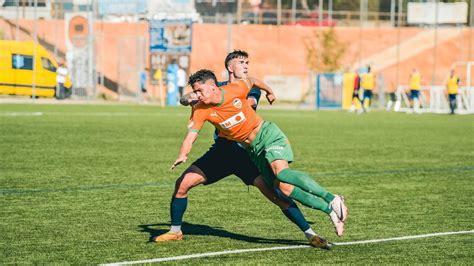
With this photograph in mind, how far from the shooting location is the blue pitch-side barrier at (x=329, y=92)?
174 ft

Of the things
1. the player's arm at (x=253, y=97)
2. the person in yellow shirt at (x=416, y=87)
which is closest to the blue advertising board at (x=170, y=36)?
the person in yellow shirt at (x=416, y=87)

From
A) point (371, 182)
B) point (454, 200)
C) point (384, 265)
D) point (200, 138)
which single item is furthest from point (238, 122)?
point (200, 138)

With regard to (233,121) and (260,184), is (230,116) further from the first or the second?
(260,184)

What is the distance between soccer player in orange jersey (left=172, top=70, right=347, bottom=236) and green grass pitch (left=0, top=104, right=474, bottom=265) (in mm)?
547

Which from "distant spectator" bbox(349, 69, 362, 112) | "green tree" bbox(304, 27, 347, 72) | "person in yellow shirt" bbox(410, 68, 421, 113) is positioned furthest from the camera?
"green tree" bbox(304, 27, 347, 72)

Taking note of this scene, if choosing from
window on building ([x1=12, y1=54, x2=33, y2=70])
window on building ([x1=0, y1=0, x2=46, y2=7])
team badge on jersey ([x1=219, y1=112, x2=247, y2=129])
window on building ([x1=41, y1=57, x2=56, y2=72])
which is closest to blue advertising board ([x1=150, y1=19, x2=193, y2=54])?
window on building ([x1=41, y1=57, x2=56, y2=72])

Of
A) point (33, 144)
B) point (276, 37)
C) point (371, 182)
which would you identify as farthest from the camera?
point (276, 37)

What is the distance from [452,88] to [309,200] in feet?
126

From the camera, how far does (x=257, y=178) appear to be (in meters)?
10.3

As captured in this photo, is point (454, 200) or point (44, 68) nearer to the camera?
point (454, 200)

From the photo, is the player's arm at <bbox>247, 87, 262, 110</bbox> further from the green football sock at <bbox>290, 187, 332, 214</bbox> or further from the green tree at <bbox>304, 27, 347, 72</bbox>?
the green tree at <bbox>304, 27, 347, 72</bbox>

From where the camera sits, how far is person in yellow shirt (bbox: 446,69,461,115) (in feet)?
153

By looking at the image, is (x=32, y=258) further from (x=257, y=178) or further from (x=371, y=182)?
(x=371, y=182)

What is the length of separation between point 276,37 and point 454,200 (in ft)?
178
